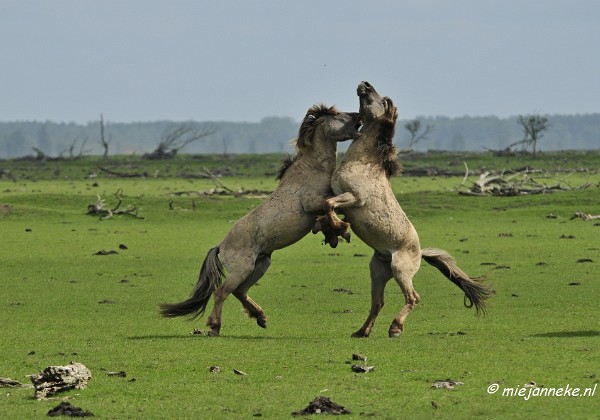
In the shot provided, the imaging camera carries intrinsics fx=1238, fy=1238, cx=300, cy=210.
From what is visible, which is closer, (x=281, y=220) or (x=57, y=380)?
(x=57, y=380)

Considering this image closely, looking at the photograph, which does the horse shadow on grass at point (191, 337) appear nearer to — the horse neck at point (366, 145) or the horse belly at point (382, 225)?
the horse belly at point (382, 225)

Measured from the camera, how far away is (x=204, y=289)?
13500 mm

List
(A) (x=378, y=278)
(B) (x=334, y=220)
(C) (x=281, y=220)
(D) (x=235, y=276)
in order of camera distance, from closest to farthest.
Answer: (B) (x=334, y=220)
(C) (x=281, y=220)
(D) (x=235, y=276)
(A) (x=378, y=278)

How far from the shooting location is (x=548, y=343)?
11500 mm

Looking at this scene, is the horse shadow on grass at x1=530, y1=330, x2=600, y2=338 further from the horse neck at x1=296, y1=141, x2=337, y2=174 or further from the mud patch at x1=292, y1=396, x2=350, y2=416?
the mud patch at x1=292, y1=396, x2=350, y2=416

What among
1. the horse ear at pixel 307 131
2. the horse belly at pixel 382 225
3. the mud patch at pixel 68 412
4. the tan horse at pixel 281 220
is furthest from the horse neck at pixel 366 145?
the mud patch at pixel 68 412

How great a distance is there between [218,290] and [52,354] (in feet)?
7.40

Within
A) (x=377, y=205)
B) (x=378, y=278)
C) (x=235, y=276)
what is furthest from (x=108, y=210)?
(x=377, y=205)

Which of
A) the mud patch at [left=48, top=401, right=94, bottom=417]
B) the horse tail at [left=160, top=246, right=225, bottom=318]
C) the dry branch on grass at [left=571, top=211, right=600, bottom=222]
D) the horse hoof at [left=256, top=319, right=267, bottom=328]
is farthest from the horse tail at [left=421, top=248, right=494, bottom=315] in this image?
the dry branch on grass at [left=571, top=211, right=600, bottom=222]

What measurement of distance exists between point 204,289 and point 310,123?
2144 millimetres

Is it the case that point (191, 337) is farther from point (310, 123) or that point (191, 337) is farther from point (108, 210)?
point (108, 210)

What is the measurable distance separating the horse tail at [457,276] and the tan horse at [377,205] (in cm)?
19

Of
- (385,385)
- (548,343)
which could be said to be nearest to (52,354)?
(385,385)

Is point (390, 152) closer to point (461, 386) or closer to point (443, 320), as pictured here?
point (443, 320)
